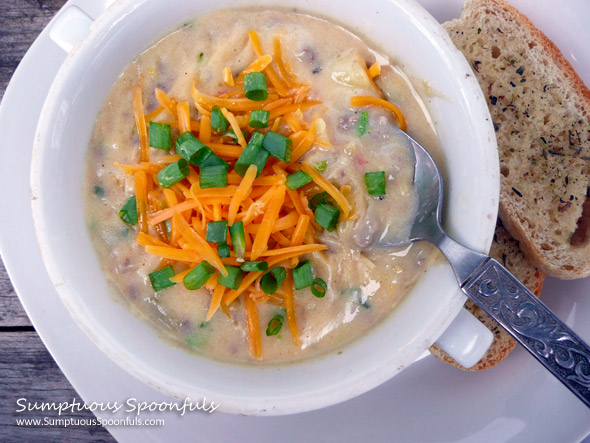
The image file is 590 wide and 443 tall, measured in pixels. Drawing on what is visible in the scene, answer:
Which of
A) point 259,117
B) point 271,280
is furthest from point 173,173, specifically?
point 271,280

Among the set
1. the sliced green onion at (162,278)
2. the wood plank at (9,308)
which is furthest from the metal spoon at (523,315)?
the wood plank at (9,308)

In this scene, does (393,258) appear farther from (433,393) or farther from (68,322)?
(68,322)

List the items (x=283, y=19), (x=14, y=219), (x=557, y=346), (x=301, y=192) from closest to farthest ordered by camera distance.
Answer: (x=557, y=346) → (x=301, y=192) → (x=283, y=19) → (x=14, y=219)

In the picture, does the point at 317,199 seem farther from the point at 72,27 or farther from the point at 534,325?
the point at 72,27

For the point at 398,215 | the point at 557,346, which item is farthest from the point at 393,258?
the point at 557,346

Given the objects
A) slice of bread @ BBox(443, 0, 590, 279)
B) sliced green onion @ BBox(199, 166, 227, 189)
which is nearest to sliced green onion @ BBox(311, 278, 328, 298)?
sliced green onion @ BBox(199, 166, 227, 189)

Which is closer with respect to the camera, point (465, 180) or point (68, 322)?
point (465, 180)
